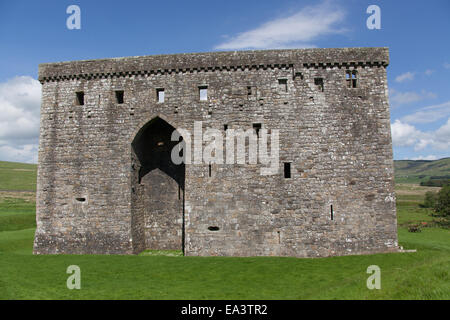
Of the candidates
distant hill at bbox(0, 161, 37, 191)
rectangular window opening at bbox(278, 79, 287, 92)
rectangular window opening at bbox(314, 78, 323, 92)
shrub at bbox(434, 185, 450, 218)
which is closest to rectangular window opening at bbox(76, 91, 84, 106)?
rectangular window opening at bbox(278, 79, 287, 92)

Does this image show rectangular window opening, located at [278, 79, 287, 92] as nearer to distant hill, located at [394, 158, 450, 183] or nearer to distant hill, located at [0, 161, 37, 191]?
distant hill, located at [0, 161, 37, 191]

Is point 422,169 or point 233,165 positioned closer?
point 233,165

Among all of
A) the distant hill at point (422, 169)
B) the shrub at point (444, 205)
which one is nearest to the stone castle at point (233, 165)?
the shrub at point (444, 205)

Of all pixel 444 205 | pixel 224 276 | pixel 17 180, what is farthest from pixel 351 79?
pixel 17 180

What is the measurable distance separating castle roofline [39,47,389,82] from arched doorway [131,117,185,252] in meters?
3.16

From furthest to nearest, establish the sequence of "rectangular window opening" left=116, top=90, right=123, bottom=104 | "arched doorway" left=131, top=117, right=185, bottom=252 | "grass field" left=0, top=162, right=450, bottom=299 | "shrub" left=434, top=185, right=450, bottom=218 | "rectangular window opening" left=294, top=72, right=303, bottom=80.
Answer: "shrub" left=434, top=185, right=450, bottom=218, "arched doorway" left=131, top=117, right=185, bottom=252, "rectangular window opening" left=116, top=90, right=123, bottom=104, "rectangular window opening" left=294, top=72, right=303, bottom=80, "grass field" left=0, top=162, right=450, bottom=299

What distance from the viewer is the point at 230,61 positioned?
1600 centimetres

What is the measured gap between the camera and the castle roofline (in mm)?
15680

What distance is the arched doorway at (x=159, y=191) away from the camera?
57.9ft

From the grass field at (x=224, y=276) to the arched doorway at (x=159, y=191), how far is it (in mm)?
1211

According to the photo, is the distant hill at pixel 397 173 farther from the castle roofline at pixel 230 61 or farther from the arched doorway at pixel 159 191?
the castle roofline at pixel 230 61

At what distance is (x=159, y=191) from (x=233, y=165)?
5032 mm

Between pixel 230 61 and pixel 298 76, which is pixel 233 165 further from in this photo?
pixel 298 76

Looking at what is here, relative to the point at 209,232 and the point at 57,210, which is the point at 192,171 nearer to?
the point at 209,232
